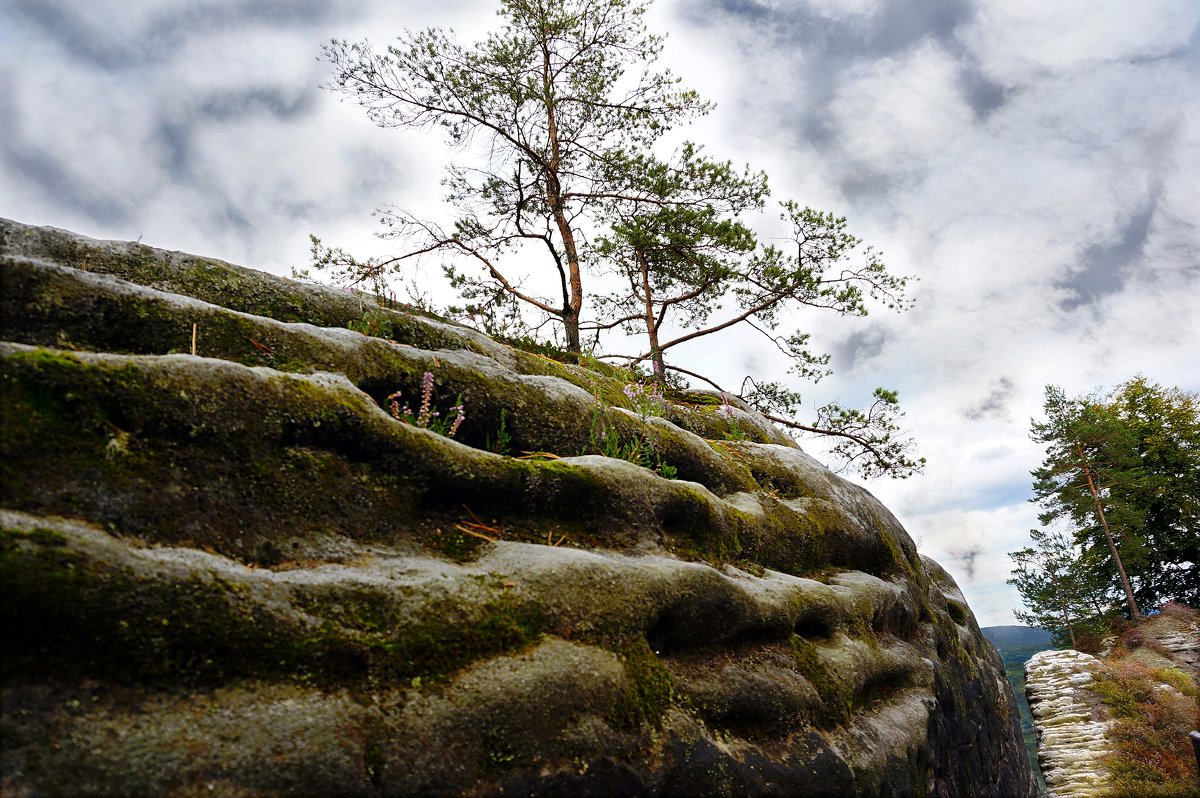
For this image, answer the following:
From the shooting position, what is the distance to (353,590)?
305cm

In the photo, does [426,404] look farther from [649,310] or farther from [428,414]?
[649,310]

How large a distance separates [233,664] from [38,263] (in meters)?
3.11

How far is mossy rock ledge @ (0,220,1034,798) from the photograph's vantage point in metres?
2.35

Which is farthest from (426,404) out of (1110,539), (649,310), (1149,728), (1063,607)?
(1063,607)

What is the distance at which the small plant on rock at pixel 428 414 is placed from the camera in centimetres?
469

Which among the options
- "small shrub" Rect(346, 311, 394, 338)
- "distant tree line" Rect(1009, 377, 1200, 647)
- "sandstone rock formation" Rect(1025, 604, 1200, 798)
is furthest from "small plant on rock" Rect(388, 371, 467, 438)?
"distant tree line" Rect(1009, 377, 1200, 647)

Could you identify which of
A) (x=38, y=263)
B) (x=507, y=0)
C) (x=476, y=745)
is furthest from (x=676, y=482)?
(x=507, y=0)

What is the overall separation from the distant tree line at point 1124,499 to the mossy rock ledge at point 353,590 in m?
36.7

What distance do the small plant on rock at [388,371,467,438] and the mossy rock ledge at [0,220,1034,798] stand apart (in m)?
0.18

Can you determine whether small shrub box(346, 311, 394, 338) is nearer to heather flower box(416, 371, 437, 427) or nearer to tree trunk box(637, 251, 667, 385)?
heather flower box(416, 371, 437, 427)

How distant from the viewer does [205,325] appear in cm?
438

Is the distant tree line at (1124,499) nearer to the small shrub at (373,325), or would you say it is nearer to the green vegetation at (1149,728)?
the green vegetation at (1149,728)

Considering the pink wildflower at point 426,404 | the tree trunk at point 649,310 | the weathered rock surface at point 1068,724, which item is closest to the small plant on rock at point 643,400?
the pink wildflower at point 426,404

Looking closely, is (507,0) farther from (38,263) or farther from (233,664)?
(233,664)
